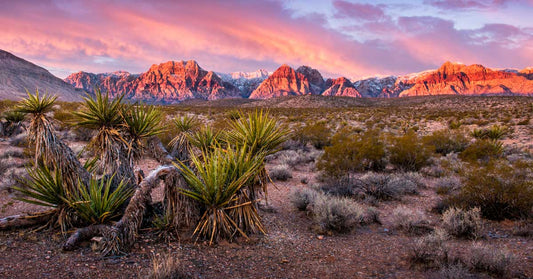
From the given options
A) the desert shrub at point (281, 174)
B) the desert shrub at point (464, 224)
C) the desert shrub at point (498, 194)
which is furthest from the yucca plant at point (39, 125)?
the desert shrub at point (498, 194)

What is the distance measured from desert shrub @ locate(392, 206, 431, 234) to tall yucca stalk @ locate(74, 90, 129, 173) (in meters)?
6.23

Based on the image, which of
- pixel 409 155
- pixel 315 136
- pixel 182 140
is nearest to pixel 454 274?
pixel 182 140

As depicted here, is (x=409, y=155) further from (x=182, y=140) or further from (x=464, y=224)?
(x=182, y=140)

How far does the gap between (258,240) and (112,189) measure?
10.6 ft

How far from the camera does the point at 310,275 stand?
4.11 metres

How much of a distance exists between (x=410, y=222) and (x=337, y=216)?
5.27 feet

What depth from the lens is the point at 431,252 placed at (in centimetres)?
429

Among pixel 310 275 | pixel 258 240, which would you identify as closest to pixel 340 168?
pixel 258 240

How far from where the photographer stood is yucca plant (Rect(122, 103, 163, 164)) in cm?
569

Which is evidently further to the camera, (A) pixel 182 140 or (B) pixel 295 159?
(B) pixel 295 159

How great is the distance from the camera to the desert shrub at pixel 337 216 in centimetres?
582

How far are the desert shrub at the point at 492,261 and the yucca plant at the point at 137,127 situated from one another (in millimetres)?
6188

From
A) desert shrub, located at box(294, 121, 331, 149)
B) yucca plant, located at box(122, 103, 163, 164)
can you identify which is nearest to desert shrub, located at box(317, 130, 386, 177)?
desert shrub, located at box(294, 121, 331, 149)

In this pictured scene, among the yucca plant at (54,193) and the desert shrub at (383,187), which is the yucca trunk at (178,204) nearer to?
the yucca plant at (54,193)
